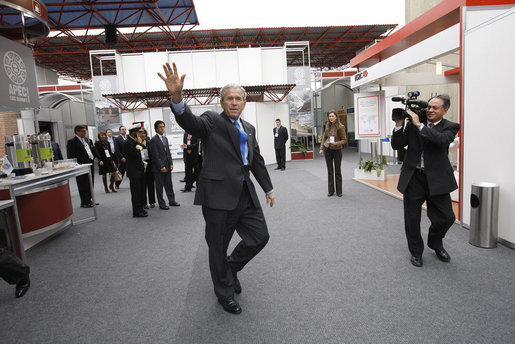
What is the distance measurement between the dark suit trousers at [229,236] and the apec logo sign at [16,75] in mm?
4550

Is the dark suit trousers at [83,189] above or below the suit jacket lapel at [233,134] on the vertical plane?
below

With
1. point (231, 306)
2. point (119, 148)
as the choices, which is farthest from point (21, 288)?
point (119, 148)

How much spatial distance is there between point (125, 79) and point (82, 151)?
7.00 metres

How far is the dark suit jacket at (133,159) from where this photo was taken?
5.63m

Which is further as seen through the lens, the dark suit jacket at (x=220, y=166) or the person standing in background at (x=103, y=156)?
the person standing in background at (x=103, y=156)

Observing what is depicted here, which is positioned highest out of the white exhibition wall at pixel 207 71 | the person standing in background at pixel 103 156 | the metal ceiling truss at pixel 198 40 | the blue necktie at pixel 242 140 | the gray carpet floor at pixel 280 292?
the metal ceiling truss at pixel 198 40

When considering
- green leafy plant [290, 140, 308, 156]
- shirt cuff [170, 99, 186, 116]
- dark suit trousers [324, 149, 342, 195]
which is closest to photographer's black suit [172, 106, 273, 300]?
shirt cuff [170, 99, 186, 116]

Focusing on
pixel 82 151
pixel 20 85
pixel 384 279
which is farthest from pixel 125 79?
pixel 384 279

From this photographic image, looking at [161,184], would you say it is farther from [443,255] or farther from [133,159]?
[443,255]

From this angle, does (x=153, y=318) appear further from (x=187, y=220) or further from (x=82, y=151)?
(x=82, y=151)

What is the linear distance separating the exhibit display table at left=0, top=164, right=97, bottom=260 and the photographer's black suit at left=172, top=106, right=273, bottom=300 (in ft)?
8.25

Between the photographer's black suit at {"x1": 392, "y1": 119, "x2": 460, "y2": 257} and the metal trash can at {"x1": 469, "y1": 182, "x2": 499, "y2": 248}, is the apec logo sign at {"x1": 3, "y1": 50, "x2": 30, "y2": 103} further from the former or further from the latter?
the metal trash can at {"x1": 469, "y1": 182, "x2": 499, "y2": 248}

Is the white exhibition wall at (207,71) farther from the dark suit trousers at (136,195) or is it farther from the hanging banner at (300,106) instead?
the dark suit trousers at (136,195)

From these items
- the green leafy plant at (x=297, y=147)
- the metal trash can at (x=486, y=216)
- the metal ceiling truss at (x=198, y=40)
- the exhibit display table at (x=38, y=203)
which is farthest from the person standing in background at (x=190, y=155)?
the metal ceiling truss at (x=198, y=40)
